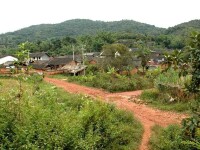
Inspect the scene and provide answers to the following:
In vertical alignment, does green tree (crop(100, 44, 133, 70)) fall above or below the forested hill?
below

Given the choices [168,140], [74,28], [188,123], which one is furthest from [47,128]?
[74,28]

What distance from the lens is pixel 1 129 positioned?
8.02 metres

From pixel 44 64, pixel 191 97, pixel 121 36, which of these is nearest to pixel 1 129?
pixel 191 97

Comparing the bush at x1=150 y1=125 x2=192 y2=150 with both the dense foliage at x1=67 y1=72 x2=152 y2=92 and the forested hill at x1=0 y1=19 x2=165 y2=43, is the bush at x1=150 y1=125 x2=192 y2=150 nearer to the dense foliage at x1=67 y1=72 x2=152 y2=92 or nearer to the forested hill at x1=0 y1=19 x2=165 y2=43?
the dense foliage at x1=67 y1=72 x2=152 y2=92

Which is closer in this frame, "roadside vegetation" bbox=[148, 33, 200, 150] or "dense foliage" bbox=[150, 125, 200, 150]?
"roadside vegetation" bbox=[148, 33, 200, 150]

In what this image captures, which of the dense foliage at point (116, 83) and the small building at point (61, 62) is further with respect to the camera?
the small building at point (61, 62)

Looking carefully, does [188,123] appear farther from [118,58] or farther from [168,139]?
[118,58]

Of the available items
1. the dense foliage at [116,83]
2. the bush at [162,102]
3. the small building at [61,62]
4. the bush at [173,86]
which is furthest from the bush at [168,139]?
the small building at [61,62]

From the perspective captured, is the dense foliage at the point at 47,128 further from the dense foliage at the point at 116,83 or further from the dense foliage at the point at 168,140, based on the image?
the dense foliage at the point at 116,83

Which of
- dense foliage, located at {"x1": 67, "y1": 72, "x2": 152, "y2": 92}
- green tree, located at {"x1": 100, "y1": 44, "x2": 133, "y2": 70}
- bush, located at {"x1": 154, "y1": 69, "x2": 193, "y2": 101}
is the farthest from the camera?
green tree, located at {"x1": 100, "y1": 44, "x2": 133, "y2": 70}

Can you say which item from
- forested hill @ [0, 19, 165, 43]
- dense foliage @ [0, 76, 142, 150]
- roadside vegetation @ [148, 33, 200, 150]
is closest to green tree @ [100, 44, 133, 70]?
roadside vegetation @ [148, 33, 200, 150]

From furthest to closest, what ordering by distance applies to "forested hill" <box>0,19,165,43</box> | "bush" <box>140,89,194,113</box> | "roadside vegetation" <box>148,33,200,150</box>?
"forested hill" <box>0,19,165,43</box>
"bush" <box>140,89,194,113</box>
"roadside vegetation" <box>148,33,200,150</box>

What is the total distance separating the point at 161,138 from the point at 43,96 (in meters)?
4.54

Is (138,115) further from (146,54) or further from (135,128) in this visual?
(146,54)
